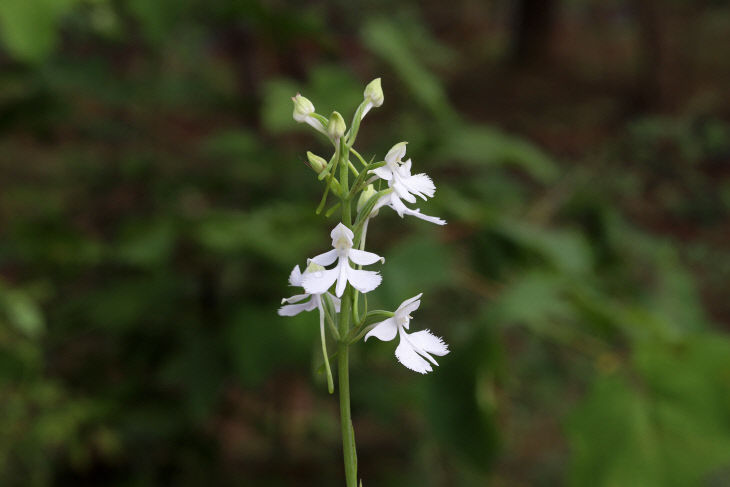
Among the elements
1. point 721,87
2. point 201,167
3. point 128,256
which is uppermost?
point 721,87

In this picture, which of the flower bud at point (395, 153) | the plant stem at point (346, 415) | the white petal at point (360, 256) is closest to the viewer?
the plant stem at point (346, 415)

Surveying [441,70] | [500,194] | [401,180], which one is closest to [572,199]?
[500,194]

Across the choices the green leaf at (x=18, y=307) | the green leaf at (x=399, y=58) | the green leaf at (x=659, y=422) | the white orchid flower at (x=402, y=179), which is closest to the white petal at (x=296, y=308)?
the white orchid flower at (x=402, y=179)

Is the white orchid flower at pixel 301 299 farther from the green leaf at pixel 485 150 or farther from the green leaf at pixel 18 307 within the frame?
the green leaf at pixel 485 150

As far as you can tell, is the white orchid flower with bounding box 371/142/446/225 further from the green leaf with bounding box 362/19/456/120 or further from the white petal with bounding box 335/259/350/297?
the green leaf with bounding box 362/19/456/120

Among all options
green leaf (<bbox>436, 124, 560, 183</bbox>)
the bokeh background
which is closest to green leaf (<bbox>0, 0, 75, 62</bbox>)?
the bokeh background

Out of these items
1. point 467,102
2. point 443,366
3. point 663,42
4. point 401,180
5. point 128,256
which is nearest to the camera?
point 401,180

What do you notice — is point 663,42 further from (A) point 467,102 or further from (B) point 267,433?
(B) point 267,433

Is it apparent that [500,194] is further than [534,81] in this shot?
No
